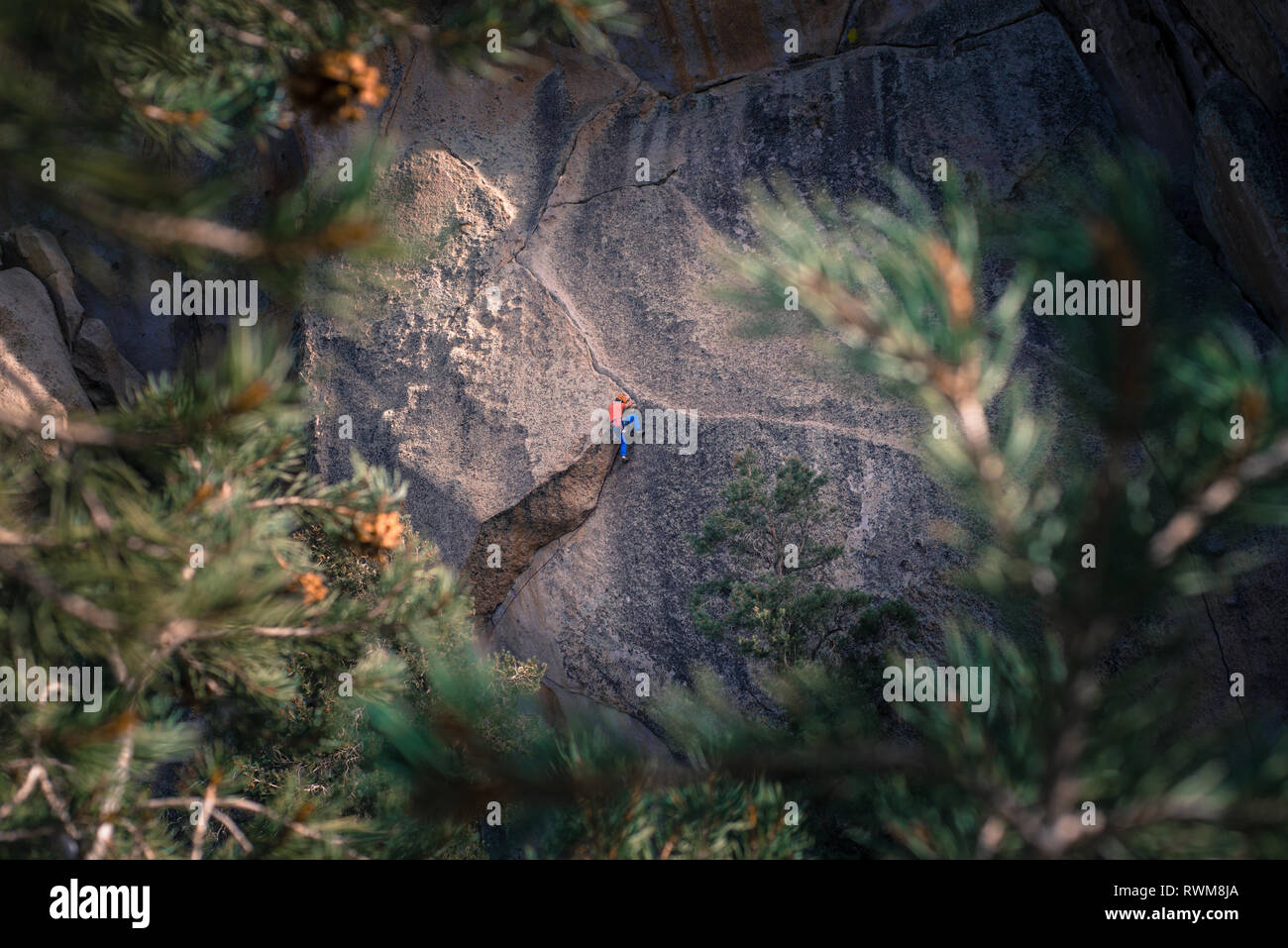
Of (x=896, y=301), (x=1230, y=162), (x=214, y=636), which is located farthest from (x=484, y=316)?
(x=896, y=301)

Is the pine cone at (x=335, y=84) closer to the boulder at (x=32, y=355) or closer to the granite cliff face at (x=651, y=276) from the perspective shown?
the granite cliff face at (x=651, y=276)

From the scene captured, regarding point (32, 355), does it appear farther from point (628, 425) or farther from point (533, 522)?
point (628, 425)

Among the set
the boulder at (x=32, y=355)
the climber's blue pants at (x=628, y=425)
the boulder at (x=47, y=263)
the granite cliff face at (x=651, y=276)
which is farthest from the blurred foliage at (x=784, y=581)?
the boulder at (x=47, y=263)

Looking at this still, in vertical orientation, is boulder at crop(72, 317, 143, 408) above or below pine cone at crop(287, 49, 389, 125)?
above

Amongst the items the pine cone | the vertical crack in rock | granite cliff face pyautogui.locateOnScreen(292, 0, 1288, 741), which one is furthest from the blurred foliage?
the pine cone

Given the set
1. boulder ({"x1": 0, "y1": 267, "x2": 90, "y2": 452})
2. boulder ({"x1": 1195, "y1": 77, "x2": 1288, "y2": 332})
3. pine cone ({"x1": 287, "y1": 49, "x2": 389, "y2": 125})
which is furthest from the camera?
→ boulder ({"x1": 0, "y1": 267, "x2": 90, "y2": 452})

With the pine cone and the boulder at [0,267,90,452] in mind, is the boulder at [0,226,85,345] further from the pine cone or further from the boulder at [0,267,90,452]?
the pine cone
